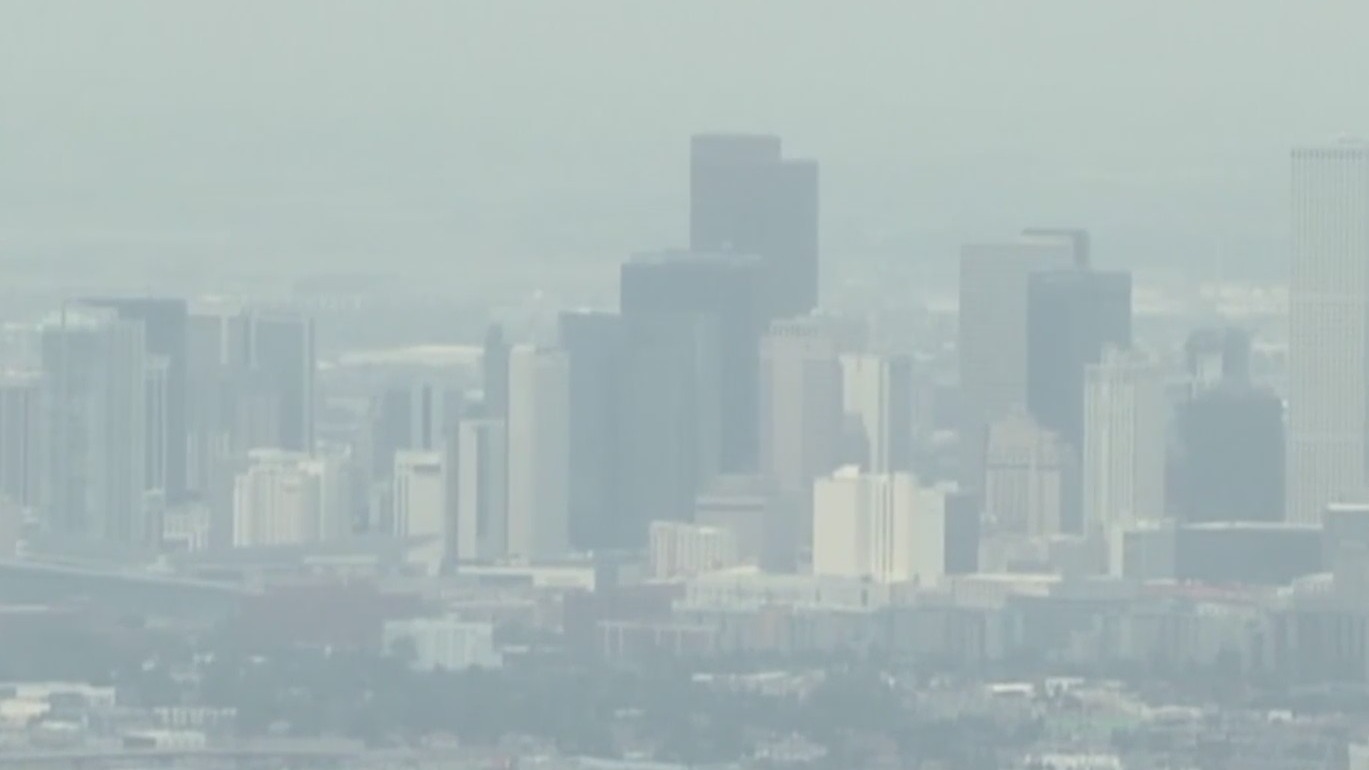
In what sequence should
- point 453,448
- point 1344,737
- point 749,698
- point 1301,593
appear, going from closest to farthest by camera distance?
1. point 1344,737
2. point 749,698
3. point 1301,593
4. point 453,448

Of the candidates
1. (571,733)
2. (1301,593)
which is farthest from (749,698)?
(1301,593)

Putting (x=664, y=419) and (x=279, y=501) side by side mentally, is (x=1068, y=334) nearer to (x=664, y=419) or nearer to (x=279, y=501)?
(x=664, y=419)

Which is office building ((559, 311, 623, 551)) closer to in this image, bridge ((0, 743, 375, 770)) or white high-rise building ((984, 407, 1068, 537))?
white high-rise building ((984, 407, 1068, 537))

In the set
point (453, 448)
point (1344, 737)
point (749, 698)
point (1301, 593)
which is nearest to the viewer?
point (1344, 737)

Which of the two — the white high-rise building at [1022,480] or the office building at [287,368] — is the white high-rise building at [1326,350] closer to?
the white high-rise building at [1022,480]

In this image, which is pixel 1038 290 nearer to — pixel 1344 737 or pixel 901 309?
pixel 901 309

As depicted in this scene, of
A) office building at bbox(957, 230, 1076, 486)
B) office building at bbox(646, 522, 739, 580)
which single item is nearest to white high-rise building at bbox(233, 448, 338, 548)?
office building at bbox(646, 522, 739, 580)
